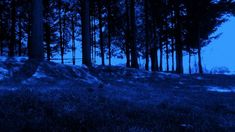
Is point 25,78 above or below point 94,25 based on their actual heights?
below

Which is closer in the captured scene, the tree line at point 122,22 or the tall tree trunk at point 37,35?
the tall tree trunk at point 37,35

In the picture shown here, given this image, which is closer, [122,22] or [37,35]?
[37,35]

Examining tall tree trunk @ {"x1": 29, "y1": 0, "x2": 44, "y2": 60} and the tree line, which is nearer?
tall tree trunk @ {"x1": 29, "y1": 0, "x2": 44, "y2": 60}

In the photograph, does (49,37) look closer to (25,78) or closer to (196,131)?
(25,78)

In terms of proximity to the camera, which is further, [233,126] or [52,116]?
[233,126]

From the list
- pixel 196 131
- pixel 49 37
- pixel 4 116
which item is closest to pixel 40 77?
pixel 4 116

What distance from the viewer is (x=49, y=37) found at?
2611 centimetres

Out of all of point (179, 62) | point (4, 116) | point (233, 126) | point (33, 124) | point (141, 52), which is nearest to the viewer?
point (33, 124)

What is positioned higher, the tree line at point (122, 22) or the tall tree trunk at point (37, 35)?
the tree line at point (122, 22)

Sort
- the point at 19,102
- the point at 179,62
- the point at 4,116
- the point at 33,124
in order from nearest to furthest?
the point at 33,124 < the point at 4,116 < the point at 19,102 < the point at 179,62

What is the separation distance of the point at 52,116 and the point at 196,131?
2.54 m

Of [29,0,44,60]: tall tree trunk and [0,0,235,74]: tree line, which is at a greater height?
[0,0,235,74]: tree line

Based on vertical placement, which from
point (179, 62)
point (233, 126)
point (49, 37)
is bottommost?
point (233, 126)

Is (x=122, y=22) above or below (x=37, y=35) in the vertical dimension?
above
